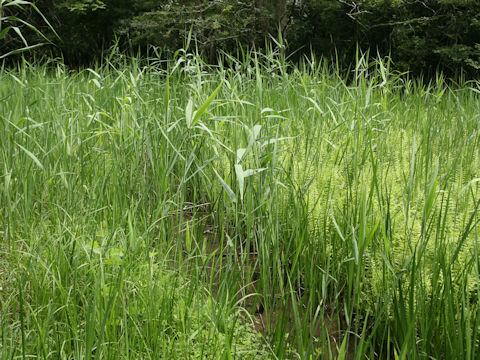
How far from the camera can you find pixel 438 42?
324 inches

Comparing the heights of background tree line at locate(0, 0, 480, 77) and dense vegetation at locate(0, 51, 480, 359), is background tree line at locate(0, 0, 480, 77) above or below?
above

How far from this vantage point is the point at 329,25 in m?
9.54

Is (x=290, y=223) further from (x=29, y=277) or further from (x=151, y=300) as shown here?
(x=29, y=277)

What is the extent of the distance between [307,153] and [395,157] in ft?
1.34

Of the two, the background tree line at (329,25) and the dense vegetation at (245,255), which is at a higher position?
the background tree line at (329,25)

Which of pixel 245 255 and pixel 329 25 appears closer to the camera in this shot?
Result: pixel 245 255

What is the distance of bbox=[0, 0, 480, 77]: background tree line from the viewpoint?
701cm

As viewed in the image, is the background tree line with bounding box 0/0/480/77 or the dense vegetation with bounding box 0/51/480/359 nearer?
the dense vegetation with bounding box 0/51/480/359

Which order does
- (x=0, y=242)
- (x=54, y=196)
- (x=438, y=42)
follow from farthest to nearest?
(x=438, y=42) < (x=54, y=196) < (x=0, y=242)

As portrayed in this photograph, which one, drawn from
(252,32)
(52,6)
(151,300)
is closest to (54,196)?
(151,300)

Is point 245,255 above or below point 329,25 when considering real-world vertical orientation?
below

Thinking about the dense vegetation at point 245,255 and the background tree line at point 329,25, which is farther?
the background tree line at point 329,25

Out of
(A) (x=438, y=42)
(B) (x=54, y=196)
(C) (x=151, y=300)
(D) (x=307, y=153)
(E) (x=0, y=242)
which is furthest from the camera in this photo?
(A) (x=438, y=42)

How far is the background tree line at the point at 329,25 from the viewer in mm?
7012
